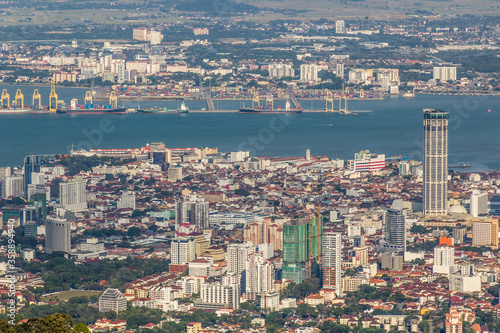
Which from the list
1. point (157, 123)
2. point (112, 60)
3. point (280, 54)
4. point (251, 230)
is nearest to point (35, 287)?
point (251, 230)

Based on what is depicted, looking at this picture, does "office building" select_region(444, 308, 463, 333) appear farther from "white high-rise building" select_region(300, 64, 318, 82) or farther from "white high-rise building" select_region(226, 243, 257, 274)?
"white high-rise building" select_region(300, 64, 318, 82)

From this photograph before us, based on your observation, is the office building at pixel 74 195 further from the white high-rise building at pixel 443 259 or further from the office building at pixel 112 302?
the office building at pixel 112 302

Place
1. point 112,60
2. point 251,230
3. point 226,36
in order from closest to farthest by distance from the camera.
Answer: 1. point 251,230
2. point 112,60
3. point 226,36

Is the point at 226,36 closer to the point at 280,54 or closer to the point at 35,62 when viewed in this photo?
the point at 280,54

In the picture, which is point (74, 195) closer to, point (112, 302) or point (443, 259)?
point (443, 259)

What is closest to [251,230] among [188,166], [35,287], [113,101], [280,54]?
[35,287]

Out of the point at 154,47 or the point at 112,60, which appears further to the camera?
the point at 154,47

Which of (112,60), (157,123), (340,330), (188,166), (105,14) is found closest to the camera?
(340,330)

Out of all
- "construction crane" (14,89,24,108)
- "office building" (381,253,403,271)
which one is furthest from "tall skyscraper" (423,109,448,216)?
"construction crane" (14,89,24,108)
